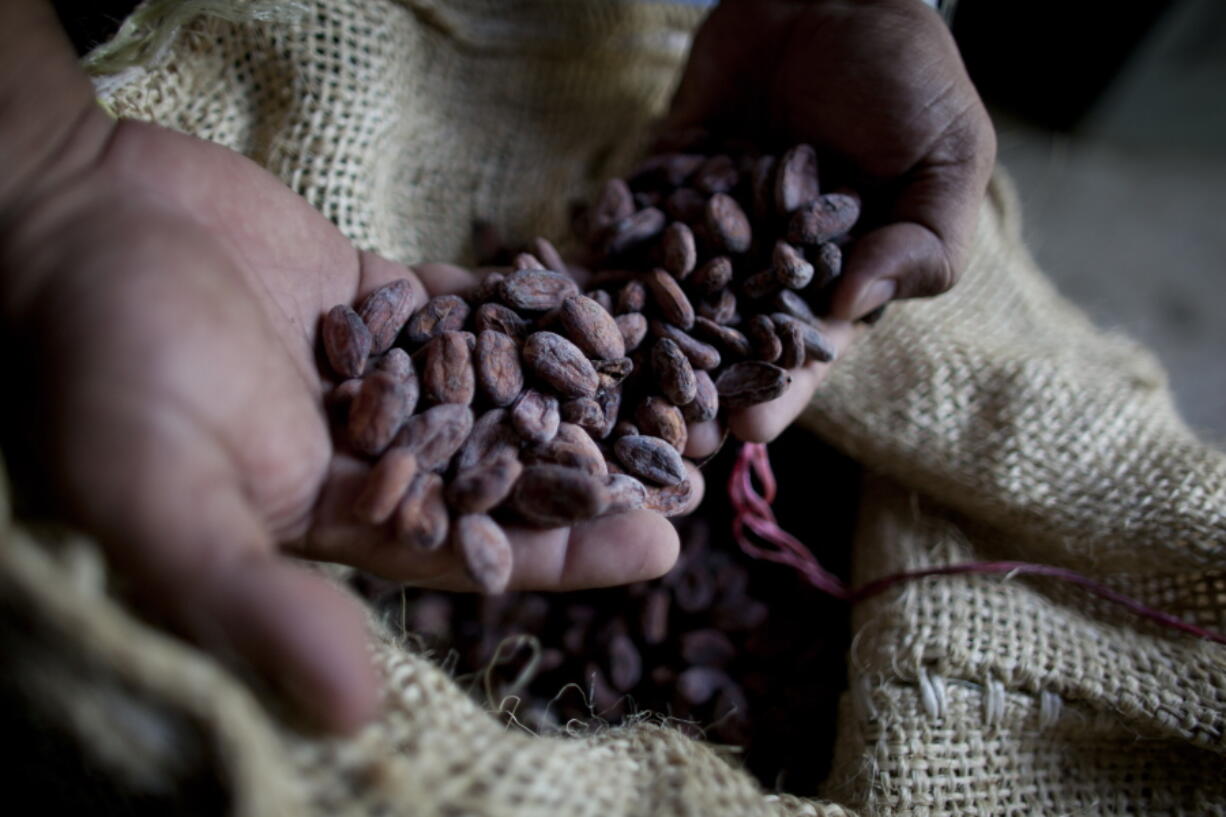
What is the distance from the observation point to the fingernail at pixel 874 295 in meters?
1.27

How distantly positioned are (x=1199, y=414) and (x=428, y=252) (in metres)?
2.19

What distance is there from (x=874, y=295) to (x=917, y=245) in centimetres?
11

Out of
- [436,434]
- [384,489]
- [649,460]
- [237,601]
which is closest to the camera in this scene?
[237,601]

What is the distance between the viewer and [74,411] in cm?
68

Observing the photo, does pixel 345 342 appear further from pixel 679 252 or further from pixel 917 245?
pixel 917 245

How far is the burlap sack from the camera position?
0.91m

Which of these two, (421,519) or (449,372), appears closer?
(421,519)

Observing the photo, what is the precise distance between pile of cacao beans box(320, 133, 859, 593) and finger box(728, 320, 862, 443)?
4cm

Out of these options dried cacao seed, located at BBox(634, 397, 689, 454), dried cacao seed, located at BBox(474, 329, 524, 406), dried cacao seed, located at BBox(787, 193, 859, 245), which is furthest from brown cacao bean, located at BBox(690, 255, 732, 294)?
dried cacao seed, located at BBox(474, 329, 524, 406)

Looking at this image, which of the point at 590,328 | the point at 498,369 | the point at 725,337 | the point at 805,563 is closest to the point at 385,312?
the point at 498,369

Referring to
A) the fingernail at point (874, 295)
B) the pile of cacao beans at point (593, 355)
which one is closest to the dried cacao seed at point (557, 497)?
the pile of cacao beans at point (593, 355)

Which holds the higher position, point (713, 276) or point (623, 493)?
point (713, 276)

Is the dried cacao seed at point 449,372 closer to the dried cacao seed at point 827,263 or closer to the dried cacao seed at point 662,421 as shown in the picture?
the dried cacao seed at point 662,421

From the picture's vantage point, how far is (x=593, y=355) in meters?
1.17
